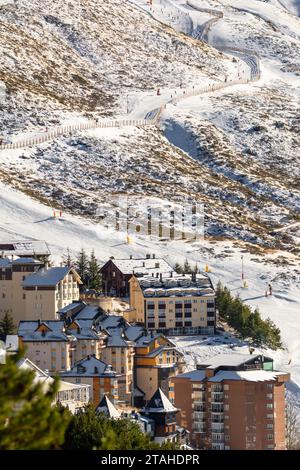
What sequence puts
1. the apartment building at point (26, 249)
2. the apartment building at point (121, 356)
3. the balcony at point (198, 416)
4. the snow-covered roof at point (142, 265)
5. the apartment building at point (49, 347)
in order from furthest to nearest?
1. the apartment building at point (26, 249)
2. the snow-covered roof at point (142, 265)
3. the apartment building at point (49, 347)
4. the apartment building at point (121, 356)
5. the balcony at point (198, 416)

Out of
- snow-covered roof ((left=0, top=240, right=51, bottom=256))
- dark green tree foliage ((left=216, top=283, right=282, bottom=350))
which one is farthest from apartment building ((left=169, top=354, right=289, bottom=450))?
snow-covered roof ((left=0, top=240, right=51, bottom=256))

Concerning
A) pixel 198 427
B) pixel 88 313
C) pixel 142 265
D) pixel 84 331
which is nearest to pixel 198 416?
pixel 198 427

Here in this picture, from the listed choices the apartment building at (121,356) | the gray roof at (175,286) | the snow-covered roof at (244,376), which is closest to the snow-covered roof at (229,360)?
the snow-covered roof at (244,376)

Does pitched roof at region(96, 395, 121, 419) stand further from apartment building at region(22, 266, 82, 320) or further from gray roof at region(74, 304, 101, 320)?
apartment building at region(22, 266, 82, 320)

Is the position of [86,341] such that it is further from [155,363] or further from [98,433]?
[98,433]

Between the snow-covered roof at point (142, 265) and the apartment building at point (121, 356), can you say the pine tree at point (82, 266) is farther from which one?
the apartment building at point (121, 356)
